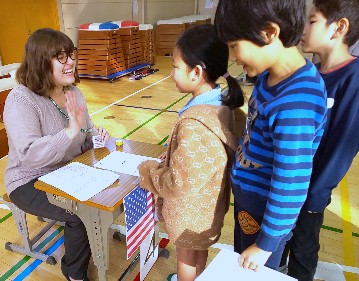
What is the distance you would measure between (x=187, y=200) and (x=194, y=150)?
0.25 metres

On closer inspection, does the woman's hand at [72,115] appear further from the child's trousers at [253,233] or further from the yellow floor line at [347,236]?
the yellow floor line at [347,236]

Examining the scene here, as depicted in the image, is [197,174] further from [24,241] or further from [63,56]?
[24,241]

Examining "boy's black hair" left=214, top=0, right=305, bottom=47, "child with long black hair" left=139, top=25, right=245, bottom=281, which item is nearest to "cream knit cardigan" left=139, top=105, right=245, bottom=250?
"child with long black hair" left=139, top=25, right=245, bottom=281

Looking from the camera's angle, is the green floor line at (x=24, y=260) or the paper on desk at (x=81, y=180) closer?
the paper on desk at (x=81, y=180)

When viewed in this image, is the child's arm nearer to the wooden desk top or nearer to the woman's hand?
the wooden desk top

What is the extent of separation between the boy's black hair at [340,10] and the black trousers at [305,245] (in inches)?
29.2

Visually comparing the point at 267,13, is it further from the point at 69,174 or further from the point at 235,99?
the point at 69,174

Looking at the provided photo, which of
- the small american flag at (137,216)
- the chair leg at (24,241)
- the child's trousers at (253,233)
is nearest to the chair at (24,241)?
the chair leg at (24,241)

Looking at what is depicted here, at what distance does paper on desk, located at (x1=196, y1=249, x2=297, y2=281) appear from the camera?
0.87m

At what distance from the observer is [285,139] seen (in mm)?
800

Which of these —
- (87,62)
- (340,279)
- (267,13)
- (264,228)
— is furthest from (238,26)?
(87,62)

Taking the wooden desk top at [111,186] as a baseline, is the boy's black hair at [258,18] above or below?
above

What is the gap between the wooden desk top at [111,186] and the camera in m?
1.21

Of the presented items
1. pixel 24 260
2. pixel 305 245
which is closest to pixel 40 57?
pixel 24 260
